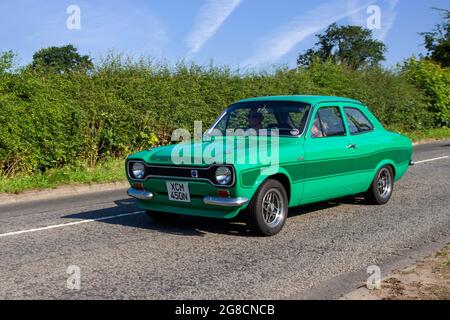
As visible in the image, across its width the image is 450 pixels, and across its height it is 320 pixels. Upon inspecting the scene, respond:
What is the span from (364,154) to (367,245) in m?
2.23

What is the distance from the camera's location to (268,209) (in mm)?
6898

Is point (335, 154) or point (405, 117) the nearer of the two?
point (335, 154)

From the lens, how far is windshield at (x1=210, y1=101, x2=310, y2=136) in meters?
7.66

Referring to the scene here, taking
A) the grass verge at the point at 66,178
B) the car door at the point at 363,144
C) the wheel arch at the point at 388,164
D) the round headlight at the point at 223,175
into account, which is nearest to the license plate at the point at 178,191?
the round headlight at the point at 223,175

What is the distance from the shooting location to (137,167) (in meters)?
7.23

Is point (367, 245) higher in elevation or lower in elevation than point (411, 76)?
lower

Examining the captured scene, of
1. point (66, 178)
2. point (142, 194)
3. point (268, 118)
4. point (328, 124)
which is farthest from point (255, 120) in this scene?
point (66, 178)

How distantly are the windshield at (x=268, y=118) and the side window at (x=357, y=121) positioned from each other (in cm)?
101

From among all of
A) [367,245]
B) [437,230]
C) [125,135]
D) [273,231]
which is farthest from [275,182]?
[125,135]

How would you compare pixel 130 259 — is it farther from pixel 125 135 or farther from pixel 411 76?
pixel 411 76

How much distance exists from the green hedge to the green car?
582 cm

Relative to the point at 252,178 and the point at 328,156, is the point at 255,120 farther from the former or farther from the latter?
the point at 252,178

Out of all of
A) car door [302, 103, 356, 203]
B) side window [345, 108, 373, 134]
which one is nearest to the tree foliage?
side window [345, 108, 373, 134]

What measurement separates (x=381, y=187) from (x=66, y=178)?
267 inches
